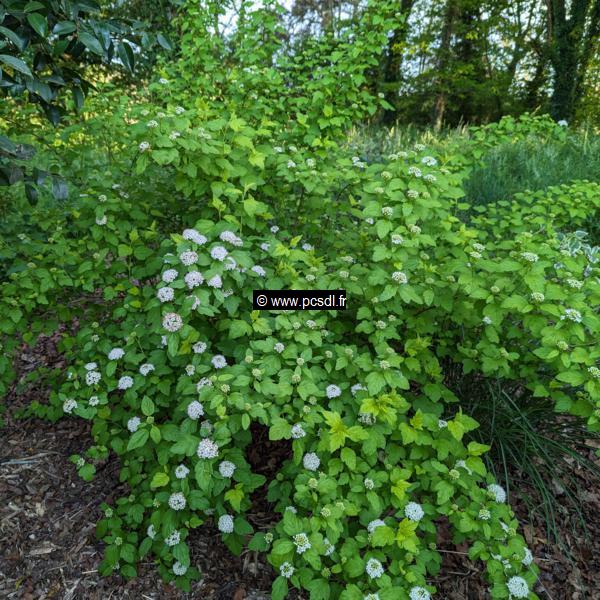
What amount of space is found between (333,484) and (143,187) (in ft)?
5.65

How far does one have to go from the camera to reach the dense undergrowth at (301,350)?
4.82 ft

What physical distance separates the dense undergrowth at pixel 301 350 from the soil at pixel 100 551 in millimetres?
171

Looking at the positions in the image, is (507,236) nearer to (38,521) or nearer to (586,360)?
(586,360)

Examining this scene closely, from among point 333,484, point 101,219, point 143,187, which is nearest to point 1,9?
point 101,219

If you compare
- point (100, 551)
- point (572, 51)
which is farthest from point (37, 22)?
point (572, 51)

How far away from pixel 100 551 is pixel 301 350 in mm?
1382

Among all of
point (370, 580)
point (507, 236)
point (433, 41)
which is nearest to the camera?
point (370, 580)

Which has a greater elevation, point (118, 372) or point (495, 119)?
point (495, 119)

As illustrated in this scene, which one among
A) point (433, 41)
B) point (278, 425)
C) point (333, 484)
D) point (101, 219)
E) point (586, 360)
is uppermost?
point (433, 41)

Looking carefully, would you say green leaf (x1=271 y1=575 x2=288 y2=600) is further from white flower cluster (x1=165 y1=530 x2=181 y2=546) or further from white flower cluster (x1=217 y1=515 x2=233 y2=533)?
white flower cluster (x1=165 y1=530 x2=181 y2=546)

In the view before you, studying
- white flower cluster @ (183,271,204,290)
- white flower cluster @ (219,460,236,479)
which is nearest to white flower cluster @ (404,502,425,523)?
white flower cluster @ (219,460,236,479)

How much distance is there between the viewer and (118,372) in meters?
1.99

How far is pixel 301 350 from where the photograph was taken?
168 centimetres

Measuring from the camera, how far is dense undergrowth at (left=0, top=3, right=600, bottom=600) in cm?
147
